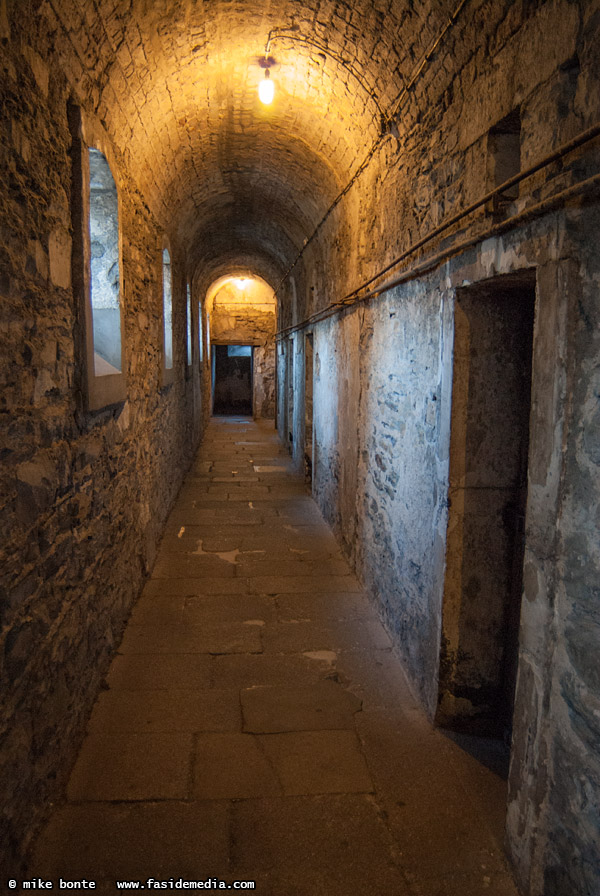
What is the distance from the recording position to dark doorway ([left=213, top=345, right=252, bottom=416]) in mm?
22906

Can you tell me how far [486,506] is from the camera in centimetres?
316

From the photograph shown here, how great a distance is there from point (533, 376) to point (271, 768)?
2.32m

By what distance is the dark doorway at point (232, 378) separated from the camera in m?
22.9

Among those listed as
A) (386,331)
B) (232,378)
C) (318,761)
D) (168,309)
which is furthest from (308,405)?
(232,378)

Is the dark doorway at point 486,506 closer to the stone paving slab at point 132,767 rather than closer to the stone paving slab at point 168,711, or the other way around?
the stone paving slab at point 168,711

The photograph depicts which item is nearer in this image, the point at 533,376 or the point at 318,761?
the point at 533,376

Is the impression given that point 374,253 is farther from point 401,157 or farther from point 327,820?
point 327,820

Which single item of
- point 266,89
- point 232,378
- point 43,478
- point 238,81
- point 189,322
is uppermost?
point 238,81

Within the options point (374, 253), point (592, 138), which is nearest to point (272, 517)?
point (374, 253)

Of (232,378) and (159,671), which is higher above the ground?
(232,378)

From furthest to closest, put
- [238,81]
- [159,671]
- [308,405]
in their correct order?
[308,405] → [238,81] → [159,671]

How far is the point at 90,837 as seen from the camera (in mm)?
2543

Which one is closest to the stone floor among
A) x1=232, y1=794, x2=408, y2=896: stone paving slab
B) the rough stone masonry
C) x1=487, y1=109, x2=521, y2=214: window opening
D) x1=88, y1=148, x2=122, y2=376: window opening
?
x1=232, y1=794, x2=408, y2=896: stone paving slab

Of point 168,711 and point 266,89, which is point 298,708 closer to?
point 168,711
